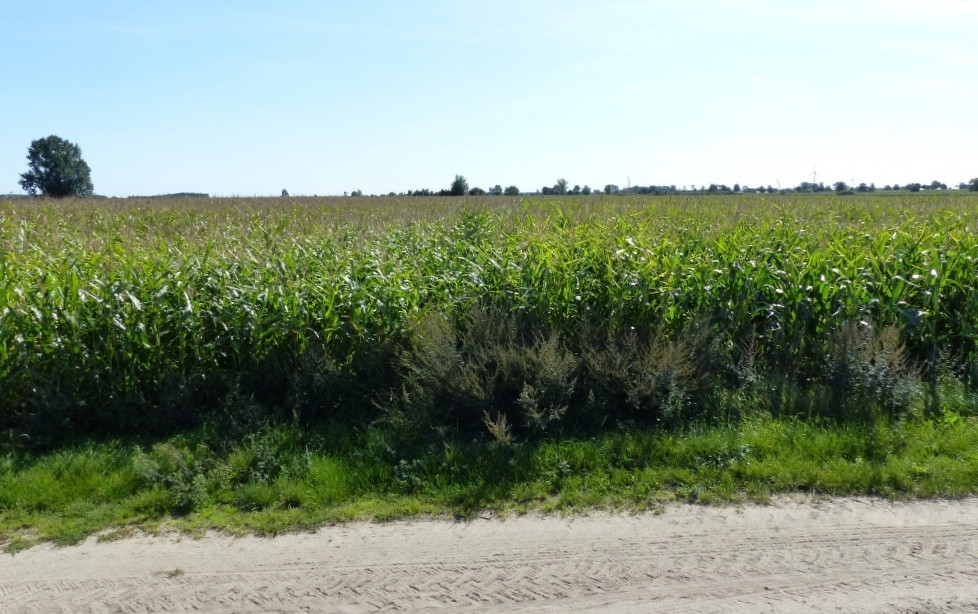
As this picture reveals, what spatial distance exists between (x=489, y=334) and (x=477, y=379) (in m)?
0.59

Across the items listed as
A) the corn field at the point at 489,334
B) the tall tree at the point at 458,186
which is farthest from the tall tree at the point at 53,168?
the corn field at the point at 489,334

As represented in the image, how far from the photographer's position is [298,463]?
5.11 m

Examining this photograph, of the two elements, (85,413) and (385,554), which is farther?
(85,413)

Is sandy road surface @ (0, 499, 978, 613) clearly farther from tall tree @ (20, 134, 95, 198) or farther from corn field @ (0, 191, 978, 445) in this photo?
tall tree @ (20, 134, 95, 198)

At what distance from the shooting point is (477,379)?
5.57 metres

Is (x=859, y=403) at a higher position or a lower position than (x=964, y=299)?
lower

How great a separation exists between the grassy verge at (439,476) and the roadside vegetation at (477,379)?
0.02m

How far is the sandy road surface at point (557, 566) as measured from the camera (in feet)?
11.3

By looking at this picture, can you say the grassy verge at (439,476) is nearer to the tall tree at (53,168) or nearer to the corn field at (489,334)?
the corn field at (489,334)

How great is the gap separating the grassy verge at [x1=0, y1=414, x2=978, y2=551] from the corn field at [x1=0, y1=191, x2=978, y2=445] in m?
0.42

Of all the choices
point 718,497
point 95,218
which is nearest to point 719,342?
point 718,497

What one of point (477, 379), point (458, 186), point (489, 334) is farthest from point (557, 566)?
point (458, 186)

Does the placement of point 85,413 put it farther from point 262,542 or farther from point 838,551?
point 838,551

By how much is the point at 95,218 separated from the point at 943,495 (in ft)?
65.0
